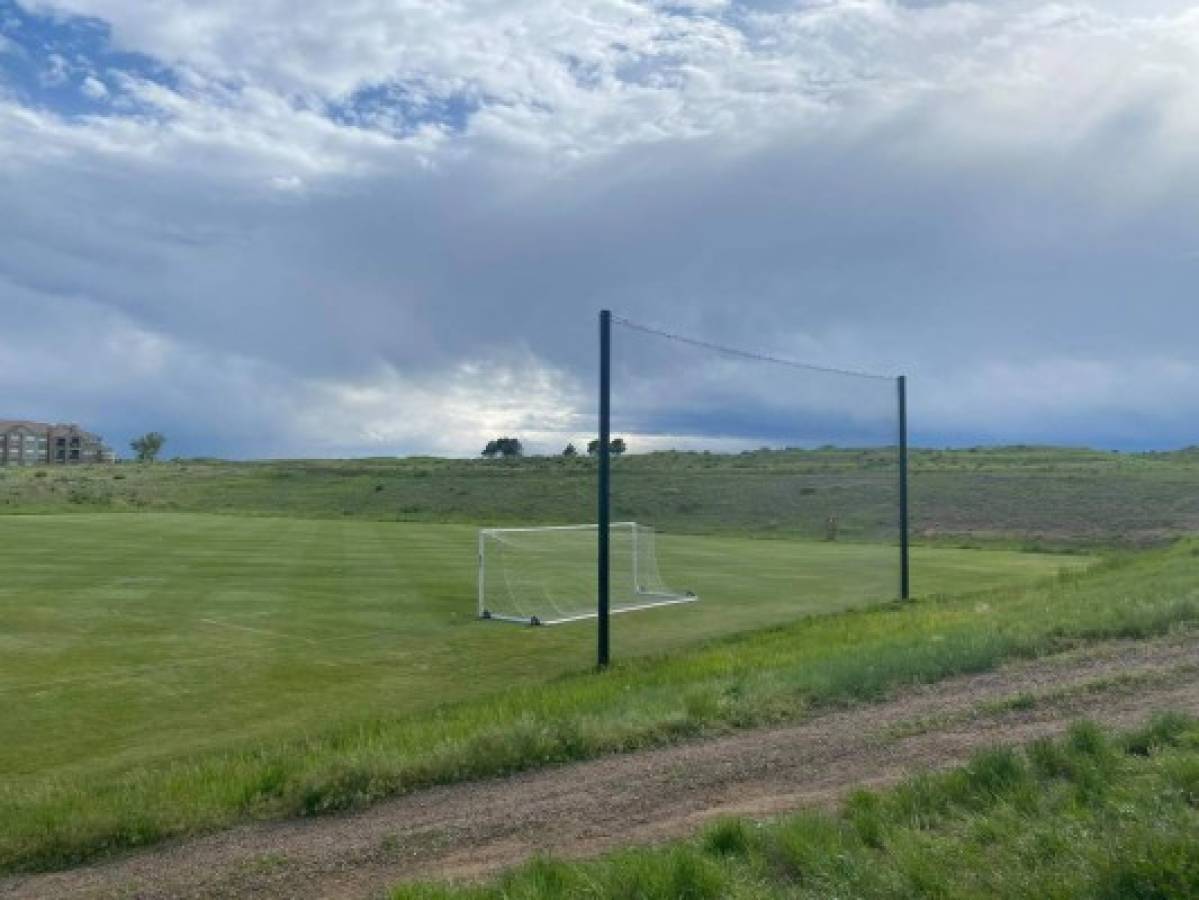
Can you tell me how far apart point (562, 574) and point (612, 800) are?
2001cm

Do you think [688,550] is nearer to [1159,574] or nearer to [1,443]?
[1159,574]

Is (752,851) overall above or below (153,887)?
above

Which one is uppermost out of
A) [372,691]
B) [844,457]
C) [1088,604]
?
[844,457]

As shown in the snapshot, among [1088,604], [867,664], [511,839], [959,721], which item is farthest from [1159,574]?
[511,839]

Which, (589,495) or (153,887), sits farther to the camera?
(589,495)

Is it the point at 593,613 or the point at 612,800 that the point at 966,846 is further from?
the point at 593,613

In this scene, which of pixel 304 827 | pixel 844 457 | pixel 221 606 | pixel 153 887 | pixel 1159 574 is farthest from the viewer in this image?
pixel 844 457

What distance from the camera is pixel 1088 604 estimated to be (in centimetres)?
1405

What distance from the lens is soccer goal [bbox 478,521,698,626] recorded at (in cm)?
2164

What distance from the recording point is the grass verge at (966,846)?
4520 mm

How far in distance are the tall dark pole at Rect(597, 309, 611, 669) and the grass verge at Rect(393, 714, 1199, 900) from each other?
8191 millimetres

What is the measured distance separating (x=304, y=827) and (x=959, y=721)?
4.64 m

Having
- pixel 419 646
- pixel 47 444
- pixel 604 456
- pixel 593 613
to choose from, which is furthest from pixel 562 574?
pixel 47 444

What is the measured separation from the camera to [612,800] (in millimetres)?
7012
